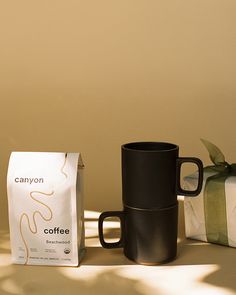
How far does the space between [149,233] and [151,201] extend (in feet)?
0.20

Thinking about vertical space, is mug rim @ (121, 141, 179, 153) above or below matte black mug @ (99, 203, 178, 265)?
above

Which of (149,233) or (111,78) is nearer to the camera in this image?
(149,233)

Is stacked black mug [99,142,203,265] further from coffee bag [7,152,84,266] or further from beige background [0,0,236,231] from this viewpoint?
beige background [0,0,236,231]

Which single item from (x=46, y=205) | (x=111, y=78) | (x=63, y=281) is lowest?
(x=63, y=281)

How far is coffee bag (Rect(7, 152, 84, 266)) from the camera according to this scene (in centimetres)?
91

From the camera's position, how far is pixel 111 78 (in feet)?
4.67

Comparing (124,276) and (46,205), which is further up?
(46,205)

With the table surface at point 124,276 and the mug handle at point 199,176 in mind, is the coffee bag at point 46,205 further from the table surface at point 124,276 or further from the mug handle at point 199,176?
the mug handle at point 199,176

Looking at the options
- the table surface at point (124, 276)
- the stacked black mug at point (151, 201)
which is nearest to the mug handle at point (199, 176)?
the stacked black mug at point (151, 201)

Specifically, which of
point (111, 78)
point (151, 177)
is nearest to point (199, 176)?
point (151, 177)

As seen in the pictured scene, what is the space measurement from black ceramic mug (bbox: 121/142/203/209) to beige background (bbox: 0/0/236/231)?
41cm

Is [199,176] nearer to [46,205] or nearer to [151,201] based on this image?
[151,201]

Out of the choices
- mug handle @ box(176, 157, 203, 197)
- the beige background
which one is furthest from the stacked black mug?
the beige background

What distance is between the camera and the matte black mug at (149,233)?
917mm
